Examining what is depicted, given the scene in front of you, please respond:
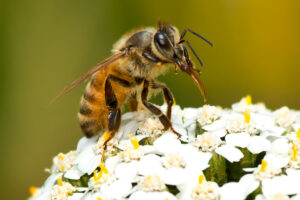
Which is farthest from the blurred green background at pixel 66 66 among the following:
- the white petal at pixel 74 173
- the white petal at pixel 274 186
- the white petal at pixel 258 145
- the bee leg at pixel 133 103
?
the white petal at pixel 274 186

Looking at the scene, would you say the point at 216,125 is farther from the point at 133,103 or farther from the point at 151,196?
the point at 151,196

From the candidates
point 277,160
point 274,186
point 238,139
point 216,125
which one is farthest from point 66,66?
point 274,186

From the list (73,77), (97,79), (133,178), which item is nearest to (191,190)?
(133,178)

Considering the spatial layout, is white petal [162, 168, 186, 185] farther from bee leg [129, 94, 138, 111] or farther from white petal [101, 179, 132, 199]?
bee leg [129, 94, 138, 111]

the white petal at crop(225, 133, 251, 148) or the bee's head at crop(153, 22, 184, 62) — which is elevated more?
the bee's head at crop(153, 22, 184, 62)

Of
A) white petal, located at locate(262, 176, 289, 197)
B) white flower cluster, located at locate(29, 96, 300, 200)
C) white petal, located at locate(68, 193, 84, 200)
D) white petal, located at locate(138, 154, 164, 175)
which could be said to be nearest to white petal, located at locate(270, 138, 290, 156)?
white flower cluster, located at locate(29, 96, 300, 200)
